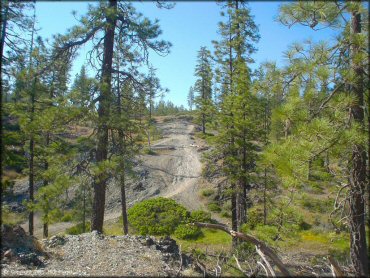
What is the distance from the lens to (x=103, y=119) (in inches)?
398

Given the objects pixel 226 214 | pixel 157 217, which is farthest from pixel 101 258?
pixel 226 214

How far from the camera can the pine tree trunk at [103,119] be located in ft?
33.8

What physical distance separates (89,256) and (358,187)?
625cm

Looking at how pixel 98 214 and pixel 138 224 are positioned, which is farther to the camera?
pixel 138 224

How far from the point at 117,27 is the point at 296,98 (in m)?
7.29

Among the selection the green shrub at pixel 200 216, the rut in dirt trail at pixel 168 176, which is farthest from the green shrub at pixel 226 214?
the green shrub at pixel 200 216

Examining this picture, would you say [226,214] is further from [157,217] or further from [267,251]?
[267,251]

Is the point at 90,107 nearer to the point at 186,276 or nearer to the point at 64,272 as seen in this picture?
the point at 64,272

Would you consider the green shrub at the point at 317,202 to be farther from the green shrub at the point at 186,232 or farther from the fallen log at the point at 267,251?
the green shrub at the point at 186,232

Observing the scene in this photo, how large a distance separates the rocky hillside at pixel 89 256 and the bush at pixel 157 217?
13166 mm

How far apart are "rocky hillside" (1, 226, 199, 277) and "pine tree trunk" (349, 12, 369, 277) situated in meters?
3.30

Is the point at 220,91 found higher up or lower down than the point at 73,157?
higher up

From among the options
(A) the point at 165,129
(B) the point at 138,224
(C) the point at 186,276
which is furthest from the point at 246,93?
(A) the point at 165,129

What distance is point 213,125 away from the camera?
18.6 meters
